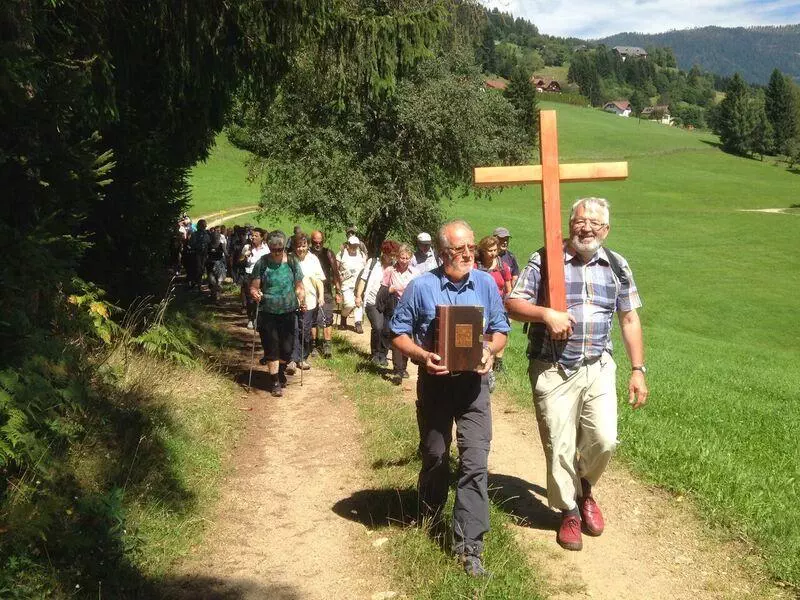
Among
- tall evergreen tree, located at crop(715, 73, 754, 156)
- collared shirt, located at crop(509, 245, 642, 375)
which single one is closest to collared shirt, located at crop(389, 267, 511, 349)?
collared shirt, located at crop(509, 245, 642, 375)

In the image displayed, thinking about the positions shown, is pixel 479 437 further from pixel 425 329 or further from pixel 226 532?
pixel 226 532

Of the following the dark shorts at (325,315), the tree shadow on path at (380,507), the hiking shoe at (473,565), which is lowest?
the dark shorts at (325,315)

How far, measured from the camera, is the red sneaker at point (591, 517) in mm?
5398

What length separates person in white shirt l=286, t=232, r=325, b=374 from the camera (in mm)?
10664

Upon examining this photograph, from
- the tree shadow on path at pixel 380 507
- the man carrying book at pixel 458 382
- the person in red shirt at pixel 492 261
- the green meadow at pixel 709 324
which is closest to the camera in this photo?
the man carrying book at pixel 458 382

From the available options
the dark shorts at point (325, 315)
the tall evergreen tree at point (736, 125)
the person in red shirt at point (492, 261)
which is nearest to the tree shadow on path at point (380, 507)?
the person in red shirt at point (492, 261)

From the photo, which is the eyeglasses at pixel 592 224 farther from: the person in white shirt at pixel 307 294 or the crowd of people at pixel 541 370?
the person in white shirt at pixel 307 294

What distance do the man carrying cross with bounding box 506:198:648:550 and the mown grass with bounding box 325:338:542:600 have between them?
550 millimetres

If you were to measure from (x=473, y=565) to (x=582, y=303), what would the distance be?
5.73ft

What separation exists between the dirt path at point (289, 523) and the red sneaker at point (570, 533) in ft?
4.04

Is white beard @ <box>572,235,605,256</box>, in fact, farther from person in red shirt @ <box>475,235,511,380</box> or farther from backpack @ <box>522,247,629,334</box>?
person in red shirt @ <box>475,235,511,380</box>

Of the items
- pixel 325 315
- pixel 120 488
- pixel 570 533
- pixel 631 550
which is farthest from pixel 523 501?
pixel 325 315

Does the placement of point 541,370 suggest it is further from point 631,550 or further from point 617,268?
point 631,550

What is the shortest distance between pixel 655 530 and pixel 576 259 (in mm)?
2040
